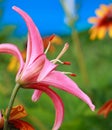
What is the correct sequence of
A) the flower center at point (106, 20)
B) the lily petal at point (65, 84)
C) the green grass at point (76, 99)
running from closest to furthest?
the lily petal at point (65, 84)
the green grass at point (76, 99)
the flower center at point (106, 20)

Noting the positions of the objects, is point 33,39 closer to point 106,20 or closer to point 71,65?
point 106,20

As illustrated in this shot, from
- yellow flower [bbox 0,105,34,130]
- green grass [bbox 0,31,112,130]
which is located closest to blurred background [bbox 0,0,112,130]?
green grass [bbox 0,31,112,130]

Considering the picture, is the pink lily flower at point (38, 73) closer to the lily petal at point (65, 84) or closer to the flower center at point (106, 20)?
the lily petal at point (65, 84)

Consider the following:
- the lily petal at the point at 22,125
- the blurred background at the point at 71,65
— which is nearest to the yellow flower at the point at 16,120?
the lily petal at the point at 22,125

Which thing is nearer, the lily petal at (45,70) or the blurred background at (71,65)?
the lily petal at (45,70)

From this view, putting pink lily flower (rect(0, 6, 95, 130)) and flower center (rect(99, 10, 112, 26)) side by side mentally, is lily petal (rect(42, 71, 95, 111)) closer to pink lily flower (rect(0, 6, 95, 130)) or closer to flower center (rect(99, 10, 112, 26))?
pink lily flower (rect(0, 6, 95, 130))

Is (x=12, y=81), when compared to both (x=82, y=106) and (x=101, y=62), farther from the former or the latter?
(x=101, y=62)

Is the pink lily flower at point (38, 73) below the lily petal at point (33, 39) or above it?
below

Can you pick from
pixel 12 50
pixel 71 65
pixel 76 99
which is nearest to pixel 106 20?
pixel 76 99
